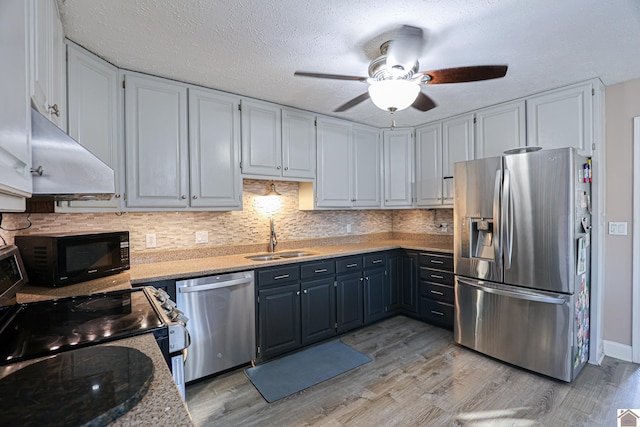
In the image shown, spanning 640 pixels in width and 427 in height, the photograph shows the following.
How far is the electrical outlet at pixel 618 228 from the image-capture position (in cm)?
259

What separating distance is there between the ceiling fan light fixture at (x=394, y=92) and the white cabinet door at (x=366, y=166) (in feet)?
6.06

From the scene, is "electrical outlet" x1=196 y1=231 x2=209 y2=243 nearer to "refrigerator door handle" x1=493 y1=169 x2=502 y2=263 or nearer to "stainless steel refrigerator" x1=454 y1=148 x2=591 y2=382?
"stainless steel refrigerator" x1=454 y1=148 x2=591 y2=382

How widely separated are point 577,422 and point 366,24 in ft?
8.76

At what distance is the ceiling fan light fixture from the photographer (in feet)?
5.54

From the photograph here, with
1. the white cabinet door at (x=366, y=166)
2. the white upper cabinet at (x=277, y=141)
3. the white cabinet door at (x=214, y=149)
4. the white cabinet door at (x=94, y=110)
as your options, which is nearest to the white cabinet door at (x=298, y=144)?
the white upper cabinet at (x=277, y=141)

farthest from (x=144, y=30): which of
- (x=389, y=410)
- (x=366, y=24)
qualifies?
(x=389, y=410)

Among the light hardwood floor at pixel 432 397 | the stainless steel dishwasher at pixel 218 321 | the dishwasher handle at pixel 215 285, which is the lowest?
the light hardwood floor at pixel 432 397

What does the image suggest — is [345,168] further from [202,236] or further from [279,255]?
[202,236]

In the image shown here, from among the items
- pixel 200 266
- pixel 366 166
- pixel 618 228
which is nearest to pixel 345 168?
pixel 366 166

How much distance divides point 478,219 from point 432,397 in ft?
4.86

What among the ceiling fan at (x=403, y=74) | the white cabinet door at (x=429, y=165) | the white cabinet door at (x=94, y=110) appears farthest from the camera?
the white cabinet door at (x=429, y=165)

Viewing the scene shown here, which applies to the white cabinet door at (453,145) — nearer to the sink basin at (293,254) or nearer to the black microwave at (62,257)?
the sink basin at (293,254)

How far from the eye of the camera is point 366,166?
12.2 feet

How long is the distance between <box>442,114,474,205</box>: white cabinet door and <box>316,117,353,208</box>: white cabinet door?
1.07 metres
